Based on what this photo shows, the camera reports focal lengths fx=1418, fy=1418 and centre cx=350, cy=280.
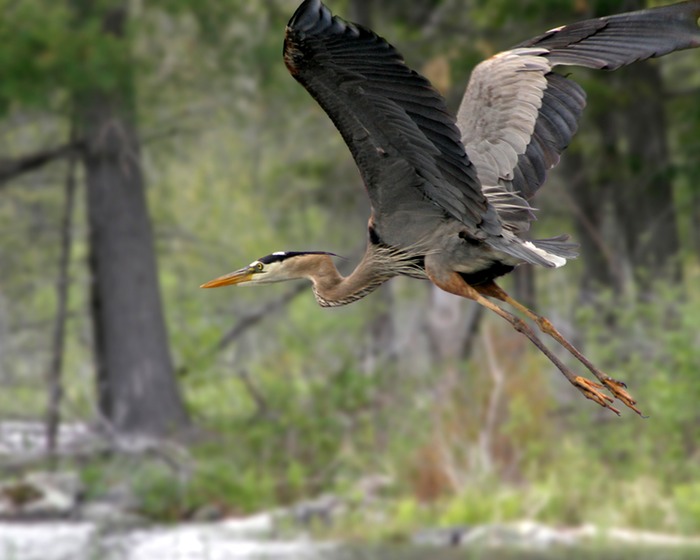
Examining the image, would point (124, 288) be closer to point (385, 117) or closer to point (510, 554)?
point (510, 554)

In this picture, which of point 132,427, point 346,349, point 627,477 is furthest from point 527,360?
point 132,427

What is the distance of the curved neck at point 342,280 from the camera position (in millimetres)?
5641

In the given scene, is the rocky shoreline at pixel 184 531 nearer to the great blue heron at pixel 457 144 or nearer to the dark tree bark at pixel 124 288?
the dark tree bark at pixel 124 288

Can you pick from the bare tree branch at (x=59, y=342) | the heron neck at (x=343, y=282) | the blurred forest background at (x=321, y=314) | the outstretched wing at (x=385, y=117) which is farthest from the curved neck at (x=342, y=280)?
the bare tree branch at (x=59, y=342)

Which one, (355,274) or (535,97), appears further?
(535,97)

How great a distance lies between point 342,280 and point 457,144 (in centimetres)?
114

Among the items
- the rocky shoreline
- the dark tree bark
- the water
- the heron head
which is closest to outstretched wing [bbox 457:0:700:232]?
the heron head

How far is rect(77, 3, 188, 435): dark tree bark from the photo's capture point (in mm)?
16016

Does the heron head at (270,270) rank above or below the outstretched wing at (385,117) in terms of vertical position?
below

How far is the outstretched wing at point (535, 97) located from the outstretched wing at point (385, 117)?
0.48 m

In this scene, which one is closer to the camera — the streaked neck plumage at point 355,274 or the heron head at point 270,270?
the streaked neck plumage at point 355,274

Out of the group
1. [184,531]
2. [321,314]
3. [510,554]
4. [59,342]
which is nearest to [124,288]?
[59,342]

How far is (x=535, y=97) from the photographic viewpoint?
5.88 meters

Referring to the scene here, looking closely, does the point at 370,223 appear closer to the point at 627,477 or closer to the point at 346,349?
the point at 627,477
